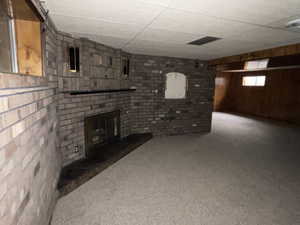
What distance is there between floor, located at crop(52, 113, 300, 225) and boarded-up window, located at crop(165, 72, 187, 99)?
64.2 inches

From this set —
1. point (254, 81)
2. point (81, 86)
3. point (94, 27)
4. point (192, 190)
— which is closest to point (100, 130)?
point (81, 86)

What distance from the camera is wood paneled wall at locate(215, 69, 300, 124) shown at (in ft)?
22.1

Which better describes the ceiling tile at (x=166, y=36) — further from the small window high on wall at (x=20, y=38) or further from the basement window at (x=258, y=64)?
the basement window at (x=258, y=64)

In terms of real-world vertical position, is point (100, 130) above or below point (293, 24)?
below

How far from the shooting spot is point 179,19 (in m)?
1.88

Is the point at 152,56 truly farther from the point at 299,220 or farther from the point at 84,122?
the point at 299,220

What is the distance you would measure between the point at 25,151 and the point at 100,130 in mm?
2062

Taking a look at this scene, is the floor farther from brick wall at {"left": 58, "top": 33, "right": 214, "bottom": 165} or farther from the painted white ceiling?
the painted white ceiling

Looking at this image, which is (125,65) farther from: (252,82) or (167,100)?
(252,82)

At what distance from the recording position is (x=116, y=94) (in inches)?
143

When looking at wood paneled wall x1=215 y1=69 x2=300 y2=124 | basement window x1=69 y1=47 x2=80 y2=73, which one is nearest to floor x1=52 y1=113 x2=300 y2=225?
basement window x1=69 y1=47 x2=80 y2=73

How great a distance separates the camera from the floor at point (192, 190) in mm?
1824

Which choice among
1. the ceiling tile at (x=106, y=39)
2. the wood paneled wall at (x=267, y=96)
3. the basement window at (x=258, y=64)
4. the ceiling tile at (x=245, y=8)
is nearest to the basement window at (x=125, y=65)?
the ceiling tile at (x=106, y=39)

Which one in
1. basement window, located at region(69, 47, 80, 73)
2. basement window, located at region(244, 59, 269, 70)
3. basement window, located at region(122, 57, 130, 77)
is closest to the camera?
basement window, located at region(69, 47, 80, 73)
